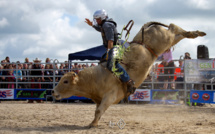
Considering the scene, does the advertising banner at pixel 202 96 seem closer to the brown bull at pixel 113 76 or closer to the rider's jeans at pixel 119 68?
the brown bull at pixel 113 76

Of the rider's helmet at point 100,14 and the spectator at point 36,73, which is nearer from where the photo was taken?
the rider's helmet at point 100,14

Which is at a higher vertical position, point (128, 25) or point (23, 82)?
point (128, 25)

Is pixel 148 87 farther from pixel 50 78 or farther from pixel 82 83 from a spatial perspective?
pixel 82 83

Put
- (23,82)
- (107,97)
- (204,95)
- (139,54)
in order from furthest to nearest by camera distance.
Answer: (23,82) → (204,95) → (139,54) → (107,97)

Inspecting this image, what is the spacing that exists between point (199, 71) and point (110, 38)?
697cm

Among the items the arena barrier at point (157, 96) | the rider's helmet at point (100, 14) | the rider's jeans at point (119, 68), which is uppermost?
the rider's helmet at point (100, 14)

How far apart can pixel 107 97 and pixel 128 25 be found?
189 cm

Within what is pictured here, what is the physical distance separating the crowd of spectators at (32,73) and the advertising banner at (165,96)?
3641 millimetres

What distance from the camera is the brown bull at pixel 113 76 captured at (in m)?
6.51

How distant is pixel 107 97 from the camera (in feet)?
21.0

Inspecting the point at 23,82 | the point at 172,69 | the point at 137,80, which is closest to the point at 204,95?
the point at 172,69

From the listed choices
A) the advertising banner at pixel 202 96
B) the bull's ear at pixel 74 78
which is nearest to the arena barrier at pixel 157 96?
the advertising banner at pixel 202 96

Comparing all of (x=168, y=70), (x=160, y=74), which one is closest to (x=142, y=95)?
(x=160, y=74)

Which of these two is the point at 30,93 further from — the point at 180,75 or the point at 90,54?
the point at 180,75
